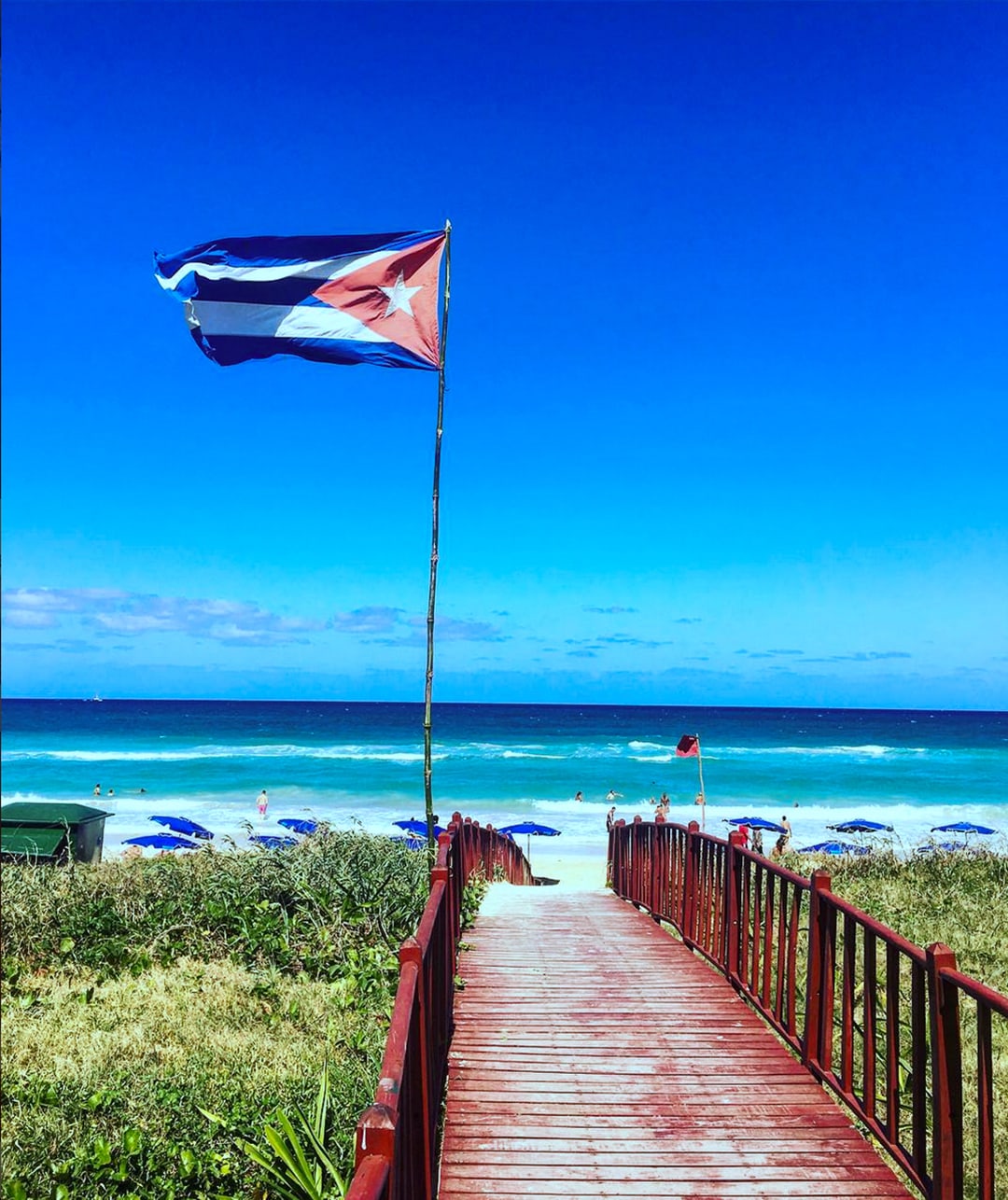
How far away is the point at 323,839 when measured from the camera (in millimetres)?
11016

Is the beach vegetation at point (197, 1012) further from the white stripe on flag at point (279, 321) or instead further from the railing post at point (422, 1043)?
the white stripe on flag at point (279, 321)

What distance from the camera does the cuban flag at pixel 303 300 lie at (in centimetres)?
803

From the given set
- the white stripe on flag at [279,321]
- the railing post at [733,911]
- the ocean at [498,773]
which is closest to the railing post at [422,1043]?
the railing post at [733,911]

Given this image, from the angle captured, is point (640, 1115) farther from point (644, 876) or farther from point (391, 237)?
point (391, 237)

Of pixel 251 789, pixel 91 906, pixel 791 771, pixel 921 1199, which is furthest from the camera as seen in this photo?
pixel 791 771

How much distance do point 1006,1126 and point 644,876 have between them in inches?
188

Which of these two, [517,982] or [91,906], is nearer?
[517,982]

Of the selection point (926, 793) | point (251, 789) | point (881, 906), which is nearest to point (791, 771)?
point (926, 793)

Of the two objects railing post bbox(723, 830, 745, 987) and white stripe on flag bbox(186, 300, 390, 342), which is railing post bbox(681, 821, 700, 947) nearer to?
railing post bbox(723, 830, 745, 987)

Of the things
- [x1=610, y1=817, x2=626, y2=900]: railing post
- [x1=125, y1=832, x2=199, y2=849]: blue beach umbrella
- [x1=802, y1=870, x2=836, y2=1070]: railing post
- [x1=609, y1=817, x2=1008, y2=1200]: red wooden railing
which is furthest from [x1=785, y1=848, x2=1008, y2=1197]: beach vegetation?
[x1=125, y1=832, x2=199, y2=849]: blue beach umbrella

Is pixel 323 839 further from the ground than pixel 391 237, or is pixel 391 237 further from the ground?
pixel 391 237

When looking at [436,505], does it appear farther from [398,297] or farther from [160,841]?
[160,841]

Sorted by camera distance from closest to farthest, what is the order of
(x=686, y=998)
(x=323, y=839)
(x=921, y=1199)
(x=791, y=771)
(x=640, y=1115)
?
(x=921, y=1199)
(x=640, y=1115)
(x=686, y=998)
(x=323, y=839)
(x=791, y=771)

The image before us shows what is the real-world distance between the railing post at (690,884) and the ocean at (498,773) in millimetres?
11145
